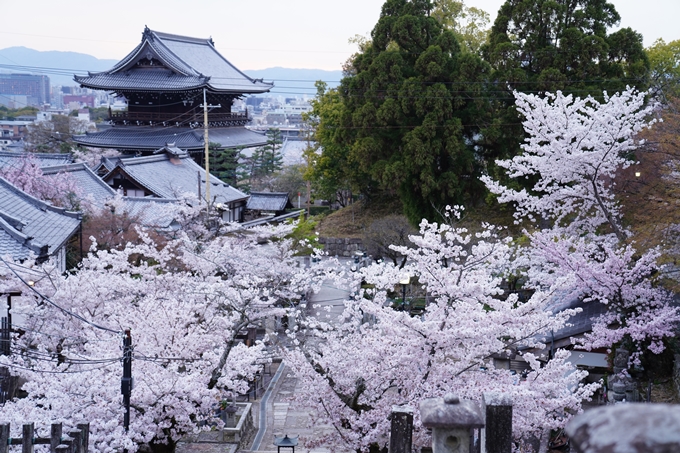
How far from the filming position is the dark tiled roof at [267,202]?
111 ft

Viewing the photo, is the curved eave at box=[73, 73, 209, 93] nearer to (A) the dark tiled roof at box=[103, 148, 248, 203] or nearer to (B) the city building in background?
(A) the dark tiled roof at box=[103, 148, 248, 203]

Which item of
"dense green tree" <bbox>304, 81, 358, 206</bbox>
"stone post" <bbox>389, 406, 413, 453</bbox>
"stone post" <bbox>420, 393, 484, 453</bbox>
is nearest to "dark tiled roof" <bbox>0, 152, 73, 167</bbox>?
"dense green tree" <bbox>304, 81, 358, 206</bbox>

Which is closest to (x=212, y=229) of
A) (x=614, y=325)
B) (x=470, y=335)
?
(x=614, y=325)

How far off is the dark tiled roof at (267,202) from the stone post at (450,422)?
2982 cm

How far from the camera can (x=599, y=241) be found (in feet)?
44.5

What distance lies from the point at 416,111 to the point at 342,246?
6190mm

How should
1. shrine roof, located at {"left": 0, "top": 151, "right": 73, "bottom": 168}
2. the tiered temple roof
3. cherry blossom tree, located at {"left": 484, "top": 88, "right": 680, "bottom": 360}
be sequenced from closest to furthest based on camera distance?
cherry blossom tree, located at {"left": 484, "top": 88, "right": 680, "bottom": 360}, shrine roof, located at {"left": 0, "top": 151, "right": 73, "bottom": 168}, the tiered temple roof

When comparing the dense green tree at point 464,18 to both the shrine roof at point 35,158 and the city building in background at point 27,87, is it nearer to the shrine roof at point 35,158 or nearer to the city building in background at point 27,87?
the shrine roof at point 35,158

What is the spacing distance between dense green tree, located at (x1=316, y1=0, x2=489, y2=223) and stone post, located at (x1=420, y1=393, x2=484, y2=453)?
2001 centimetres

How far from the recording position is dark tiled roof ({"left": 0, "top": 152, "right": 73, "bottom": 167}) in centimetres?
2667

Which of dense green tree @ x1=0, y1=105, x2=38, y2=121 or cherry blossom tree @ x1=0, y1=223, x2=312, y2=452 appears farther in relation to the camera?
dense green tree @ x1=0, y1=105, x2=38, y2=121

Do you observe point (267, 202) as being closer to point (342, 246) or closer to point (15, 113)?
point (342, 246)

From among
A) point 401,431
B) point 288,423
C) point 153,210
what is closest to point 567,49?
point 153,210

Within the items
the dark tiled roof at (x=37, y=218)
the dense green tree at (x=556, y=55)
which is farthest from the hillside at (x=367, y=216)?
the dark tiled roof at (x=37, y=218)
